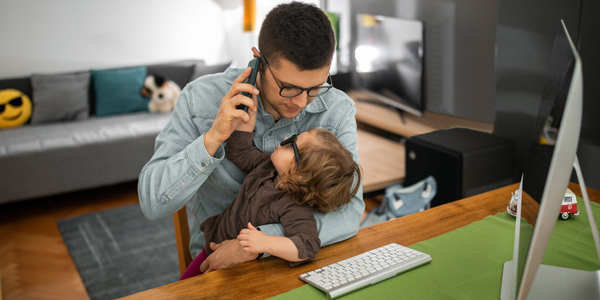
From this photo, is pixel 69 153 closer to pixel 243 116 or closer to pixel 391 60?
pixel 391 60

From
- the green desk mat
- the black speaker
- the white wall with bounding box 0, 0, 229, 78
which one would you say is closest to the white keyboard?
the green desk mat

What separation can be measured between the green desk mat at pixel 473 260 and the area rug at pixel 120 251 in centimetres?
158

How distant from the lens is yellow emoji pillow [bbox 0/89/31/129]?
330 centimetres

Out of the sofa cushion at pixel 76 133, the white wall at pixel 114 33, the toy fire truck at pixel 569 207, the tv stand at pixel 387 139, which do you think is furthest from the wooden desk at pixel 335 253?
the white wall at pixel 114 33

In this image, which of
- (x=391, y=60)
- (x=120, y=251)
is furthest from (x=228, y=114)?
(x=391, y=60)

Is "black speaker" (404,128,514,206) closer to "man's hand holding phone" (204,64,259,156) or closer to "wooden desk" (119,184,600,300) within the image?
"wooden desk" (119,184,600,300)

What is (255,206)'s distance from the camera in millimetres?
1062

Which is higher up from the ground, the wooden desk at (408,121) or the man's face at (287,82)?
the man's face at (287,82)

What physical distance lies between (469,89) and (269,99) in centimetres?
A: 178

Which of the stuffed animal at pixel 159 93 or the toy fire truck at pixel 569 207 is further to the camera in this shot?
the stuffed animal at pixel 159 93

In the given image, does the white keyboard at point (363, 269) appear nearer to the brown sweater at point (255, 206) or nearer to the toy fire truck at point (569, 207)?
the brown sweater at point (255, 206)

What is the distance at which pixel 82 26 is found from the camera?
12.7 ft

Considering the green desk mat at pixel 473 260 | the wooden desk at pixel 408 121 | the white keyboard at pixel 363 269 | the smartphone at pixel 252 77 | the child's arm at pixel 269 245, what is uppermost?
the smartphone at pixel 252 77

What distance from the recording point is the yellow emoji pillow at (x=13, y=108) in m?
3.30
